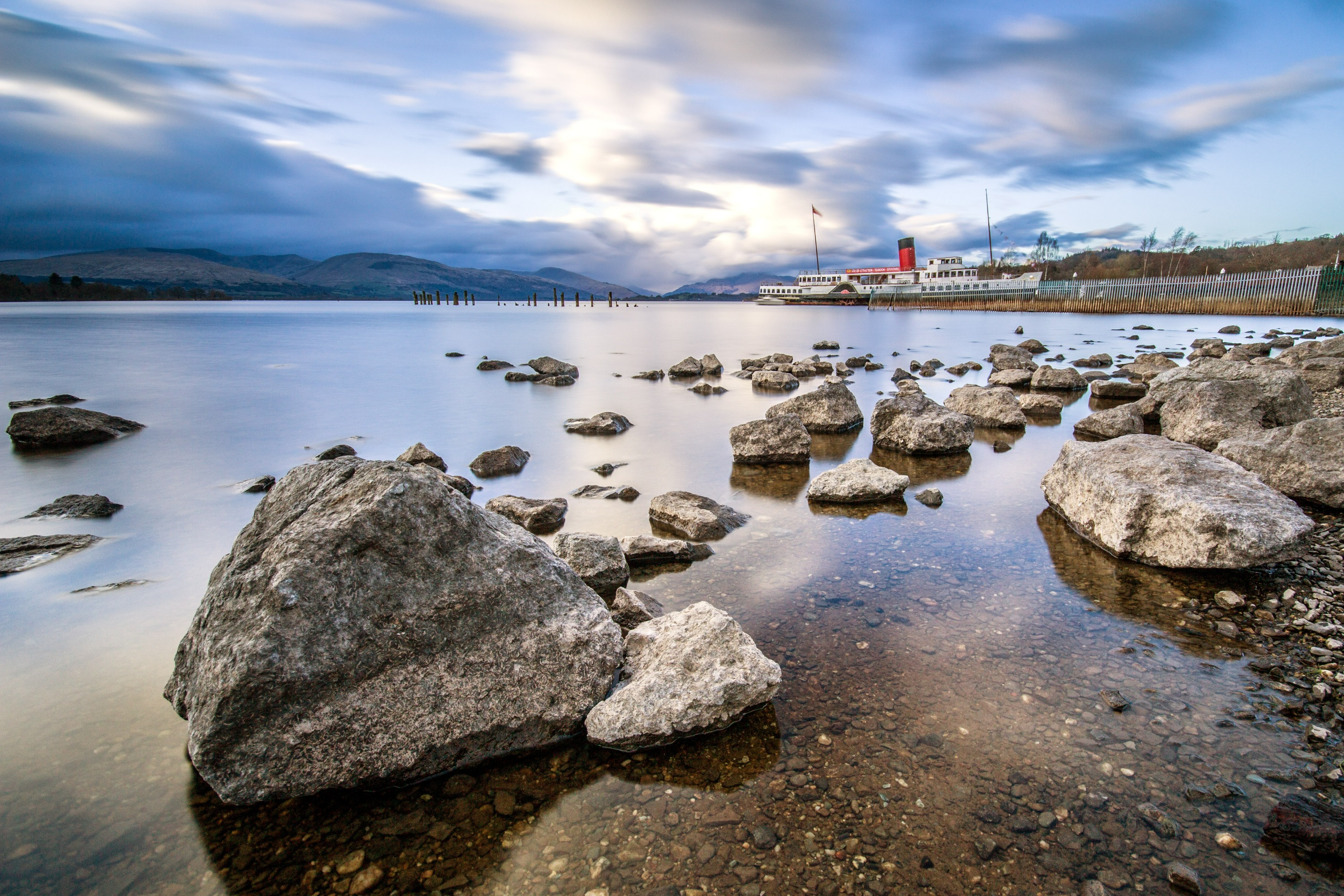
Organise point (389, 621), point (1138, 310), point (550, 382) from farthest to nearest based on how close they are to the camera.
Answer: point (1138, 310) → point (550, 382) → point (389, 621)

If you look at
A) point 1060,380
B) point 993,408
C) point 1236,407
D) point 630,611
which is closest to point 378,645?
point 630,611

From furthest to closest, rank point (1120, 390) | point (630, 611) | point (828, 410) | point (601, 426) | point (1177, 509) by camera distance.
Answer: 1. point (1120, 390)
2. point (601, 426)
3. point (828, 410)
4. point (1177, 509)
5. point (630, 611)

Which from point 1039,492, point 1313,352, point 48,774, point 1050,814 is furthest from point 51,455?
point 1313,352

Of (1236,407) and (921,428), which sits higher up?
(1236,407)

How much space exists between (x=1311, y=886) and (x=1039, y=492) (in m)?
6.99

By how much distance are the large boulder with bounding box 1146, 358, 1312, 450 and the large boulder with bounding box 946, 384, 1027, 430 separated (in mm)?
2988

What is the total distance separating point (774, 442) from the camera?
1132cm

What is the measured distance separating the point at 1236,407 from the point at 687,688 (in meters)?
11.9

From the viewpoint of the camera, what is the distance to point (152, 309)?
105 m

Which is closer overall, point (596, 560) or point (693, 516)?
point (596, 560)

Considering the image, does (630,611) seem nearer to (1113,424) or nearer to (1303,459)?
(1303,459)

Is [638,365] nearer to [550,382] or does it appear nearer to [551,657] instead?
[550,382]

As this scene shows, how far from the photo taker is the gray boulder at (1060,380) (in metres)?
19.8

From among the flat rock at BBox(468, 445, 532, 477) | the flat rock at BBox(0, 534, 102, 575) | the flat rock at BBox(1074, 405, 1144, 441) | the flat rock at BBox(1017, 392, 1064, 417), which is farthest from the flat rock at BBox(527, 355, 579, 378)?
the flat rock at BBox(0, 534, 102, 575)
